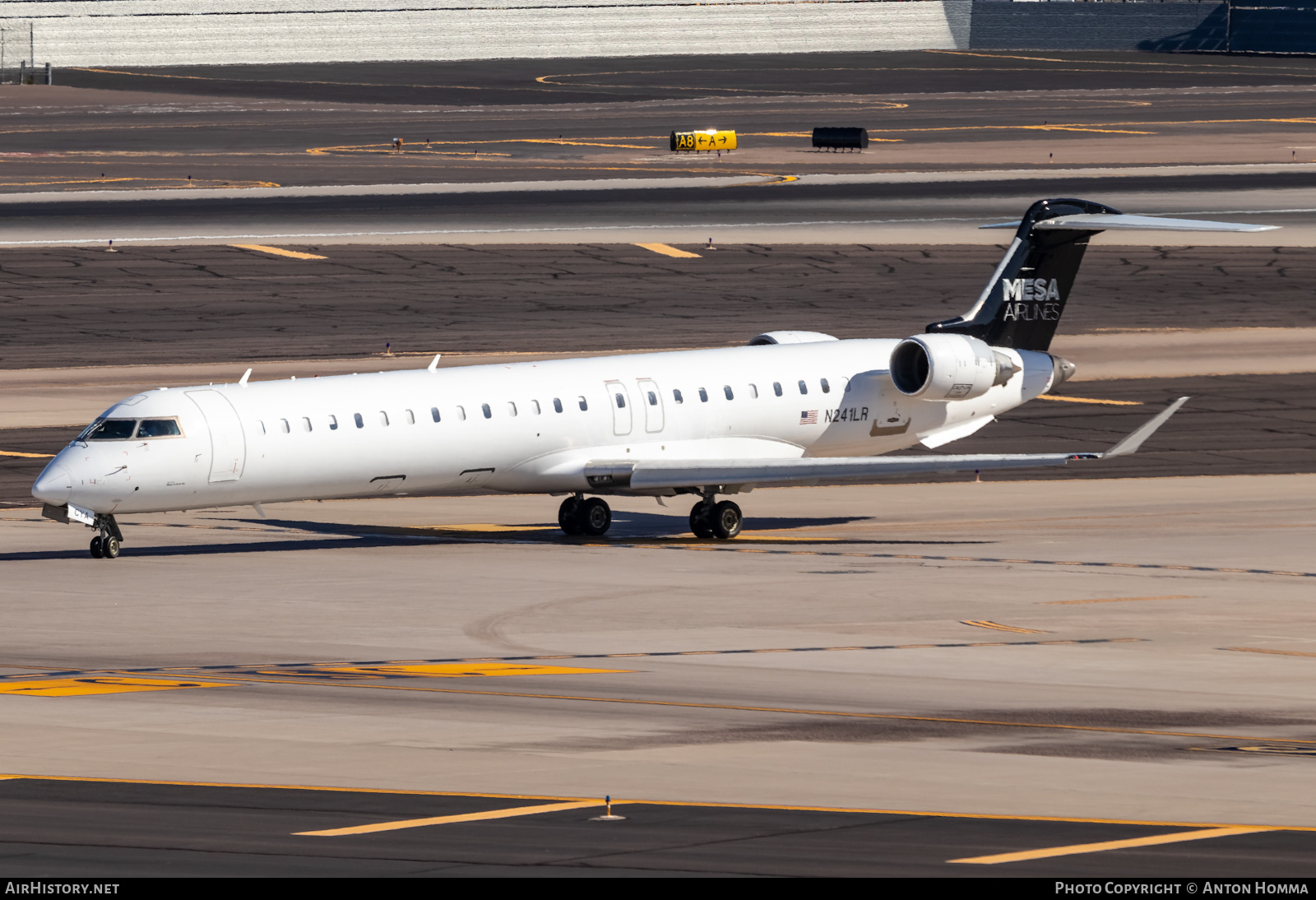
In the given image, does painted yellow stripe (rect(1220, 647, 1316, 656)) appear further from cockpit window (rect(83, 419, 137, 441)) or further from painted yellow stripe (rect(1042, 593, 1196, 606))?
cockpit window (rect(83, 419, 137, 441))

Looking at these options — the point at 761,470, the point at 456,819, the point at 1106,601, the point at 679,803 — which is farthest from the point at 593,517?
the point at 456,819

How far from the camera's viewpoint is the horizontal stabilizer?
44.5 meters

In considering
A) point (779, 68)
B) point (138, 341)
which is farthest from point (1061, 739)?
point (779, 68)

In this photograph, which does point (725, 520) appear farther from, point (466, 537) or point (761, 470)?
point (466, 537)

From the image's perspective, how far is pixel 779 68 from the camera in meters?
168

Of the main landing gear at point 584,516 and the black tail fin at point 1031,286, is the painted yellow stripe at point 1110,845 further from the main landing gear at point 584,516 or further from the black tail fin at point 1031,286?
the black tail fin at point 1031,286

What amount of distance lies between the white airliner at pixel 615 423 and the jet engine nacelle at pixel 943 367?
0.04 meters

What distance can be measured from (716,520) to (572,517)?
2.58 m

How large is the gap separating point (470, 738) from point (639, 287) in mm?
53171

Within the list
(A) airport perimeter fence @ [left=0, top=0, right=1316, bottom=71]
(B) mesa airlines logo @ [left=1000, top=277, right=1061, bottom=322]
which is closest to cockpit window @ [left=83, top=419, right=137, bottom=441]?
(B) mesa airlines logo @ [left=1000, top=277, right=1061, bottom=322]

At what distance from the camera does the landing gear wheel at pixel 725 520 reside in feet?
137

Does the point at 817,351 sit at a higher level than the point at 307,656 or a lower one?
higher

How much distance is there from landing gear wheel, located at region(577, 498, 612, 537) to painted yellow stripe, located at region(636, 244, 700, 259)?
124 ft
